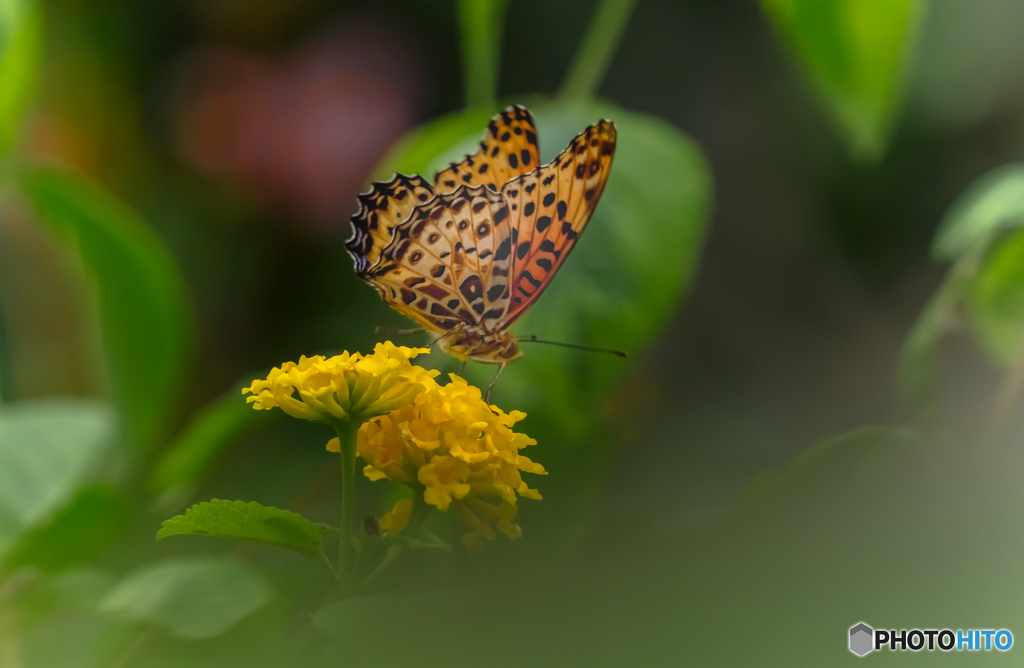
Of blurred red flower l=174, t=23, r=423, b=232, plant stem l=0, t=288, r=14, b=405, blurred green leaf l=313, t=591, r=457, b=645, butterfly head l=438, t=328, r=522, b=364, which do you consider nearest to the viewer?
blurred green leaf l=313, t=591, r=457, b=645

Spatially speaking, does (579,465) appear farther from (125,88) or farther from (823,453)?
(125,88)

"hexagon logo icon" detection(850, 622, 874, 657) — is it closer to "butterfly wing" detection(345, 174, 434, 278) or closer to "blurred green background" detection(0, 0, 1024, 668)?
"blurred green background" detection(0, 0, 1024, 668)

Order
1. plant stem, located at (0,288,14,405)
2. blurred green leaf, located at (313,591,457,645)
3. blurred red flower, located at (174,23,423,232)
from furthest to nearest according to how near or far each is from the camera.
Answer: blurred red flower, located at (174,23,423,232) < plant stem, located at (0,288,14,405) < blurred green leaf, located at (313,591,457,645)

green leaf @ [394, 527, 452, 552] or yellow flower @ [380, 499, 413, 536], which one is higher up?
yellow flower @ [380, 499, 413, 536]

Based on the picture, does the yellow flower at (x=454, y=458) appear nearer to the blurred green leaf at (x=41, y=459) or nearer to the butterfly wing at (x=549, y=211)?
the butterfly wing at (x=549, y=211)

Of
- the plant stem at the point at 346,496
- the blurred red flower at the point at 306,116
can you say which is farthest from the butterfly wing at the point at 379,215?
the blurred red flower at the point at 306,116

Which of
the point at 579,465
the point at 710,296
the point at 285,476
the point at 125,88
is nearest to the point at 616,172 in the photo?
the point at 579,465

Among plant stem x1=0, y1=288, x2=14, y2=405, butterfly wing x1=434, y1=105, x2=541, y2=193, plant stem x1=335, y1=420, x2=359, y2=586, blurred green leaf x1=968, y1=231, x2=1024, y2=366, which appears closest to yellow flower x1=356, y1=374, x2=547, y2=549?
plant stem x1=335, y1=420, x2=359, y2=586
